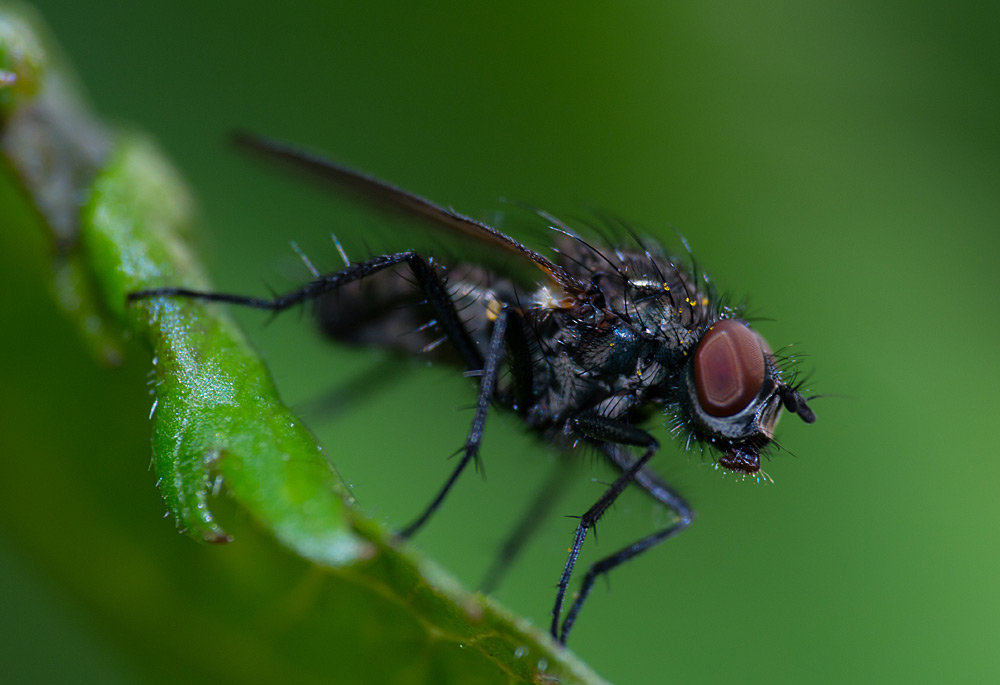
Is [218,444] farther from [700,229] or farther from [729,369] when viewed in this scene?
[700,229]

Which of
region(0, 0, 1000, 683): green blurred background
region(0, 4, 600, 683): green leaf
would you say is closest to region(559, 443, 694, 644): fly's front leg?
region(0, 0, 1000, 683): green blurred background

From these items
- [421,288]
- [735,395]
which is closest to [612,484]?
[735,395]

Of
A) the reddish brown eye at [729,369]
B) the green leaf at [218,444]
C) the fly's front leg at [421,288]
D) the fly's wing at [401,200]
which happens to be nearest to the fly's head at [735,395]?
the reddish brown eye at [729,369]

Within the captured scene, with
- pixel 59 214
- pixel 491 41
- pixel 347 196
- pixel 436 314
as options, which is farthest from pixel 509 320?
pixel 491 41

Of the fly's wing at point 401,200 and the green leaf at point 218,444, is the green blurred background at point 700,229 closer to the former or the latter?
the fly's wing at point 401,200

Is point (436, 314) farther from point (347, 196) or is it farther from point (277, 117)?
point (277, 117)
